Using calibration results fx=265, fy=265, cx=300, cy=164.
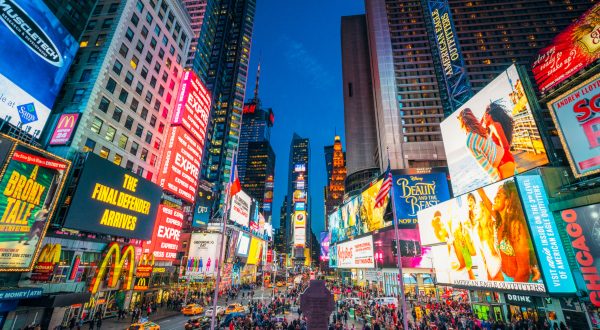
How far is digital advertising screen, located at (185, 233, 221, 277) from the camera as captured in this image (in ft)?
179

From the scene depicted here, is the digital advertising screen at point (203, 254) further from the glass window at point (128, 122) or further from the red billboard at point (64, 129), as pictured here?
the red billboard at point (64, 129)

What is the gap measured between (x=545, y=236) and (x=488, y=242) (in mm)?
4699

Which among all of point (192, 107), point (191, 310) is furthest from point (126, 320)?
point (192, 107)

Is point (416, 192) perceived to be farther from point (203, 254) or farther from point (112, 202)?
point (112, 202)

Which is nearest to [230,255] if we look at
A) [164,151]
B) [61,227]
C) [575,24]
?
[164,151]

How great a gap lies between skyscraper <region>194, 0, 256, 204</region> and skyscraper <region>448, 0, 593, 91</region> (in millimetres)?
87833

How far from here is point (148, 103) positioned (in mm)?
38156

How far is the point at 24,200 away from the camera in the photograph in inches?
790

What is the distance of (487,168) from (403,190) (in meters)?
29.1

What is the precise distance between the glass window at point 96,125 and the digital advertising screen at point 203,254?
3391cm

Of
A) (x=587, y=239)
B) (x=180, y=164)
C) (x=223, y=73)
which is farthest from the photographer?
(x=223, y=73)

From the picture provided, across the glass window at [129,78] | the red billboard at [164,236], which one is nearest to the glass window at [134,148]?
the glass window at [129,78]

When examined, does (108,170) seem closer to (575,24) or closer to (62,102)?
(62,102)

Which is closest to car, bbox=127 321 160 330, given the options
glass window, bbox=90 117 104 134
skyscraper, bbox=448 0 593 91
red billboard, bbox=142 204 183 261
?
red billboard, bbox=142 204 183 261
